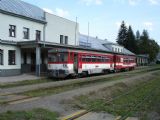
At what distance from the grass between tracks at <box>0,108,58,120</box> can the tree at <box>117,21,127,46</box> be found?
96.0 metres

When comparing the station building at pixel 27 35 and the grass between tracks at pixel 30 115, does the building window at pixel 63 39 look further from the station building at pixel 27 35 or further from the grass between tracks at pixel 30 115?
the grass between tracks at pixel 30 115

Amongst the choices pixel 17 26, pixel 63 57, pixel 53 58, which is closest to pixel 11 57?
pixel 17 26

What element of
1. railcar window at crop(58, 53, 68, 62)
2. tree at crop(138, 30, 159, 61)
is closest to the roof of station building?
railcar window at crop(58, 53, 68, 62)

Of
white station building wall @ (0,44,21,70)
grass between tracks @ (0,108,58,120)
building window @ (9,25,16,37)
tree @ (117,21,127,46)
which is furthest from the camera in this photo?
tree @ (117,21,127,46)

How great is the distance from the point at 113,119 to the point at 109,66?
101 feet

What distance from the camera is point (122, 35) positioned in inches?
4225

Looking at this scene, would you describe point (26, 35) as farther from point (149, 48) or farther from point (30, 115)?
point (149, 48)

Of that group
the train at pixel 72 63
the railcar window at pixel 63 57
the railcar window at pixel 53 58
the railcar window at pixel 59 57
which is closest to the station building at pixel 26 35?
the railcar window at pixel 53 58

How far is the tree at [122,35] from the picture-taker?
347ft

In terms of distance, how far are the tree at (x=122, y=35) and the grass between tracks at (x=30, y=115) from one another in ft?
315

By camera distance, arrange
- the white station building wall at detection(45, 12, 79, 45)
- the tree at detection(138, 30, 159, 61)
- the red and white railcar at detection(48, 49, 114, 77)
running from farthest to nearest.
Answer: the tree at detection(138, 30, 159, 61) → the white station building wall at detection(45, 12, 79, 45) → the red and white railcar at detection(48, 49, 114, 77)

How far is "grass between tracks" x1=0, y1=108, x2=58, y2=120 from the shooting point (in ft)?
32.3

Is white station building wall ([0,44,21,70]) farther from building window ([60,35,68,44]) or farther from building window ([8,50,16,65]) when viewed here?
building window ([60,35,68,44])

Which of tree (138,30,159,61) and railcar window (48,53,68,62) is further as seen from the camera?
tree (138,30,159,61)
